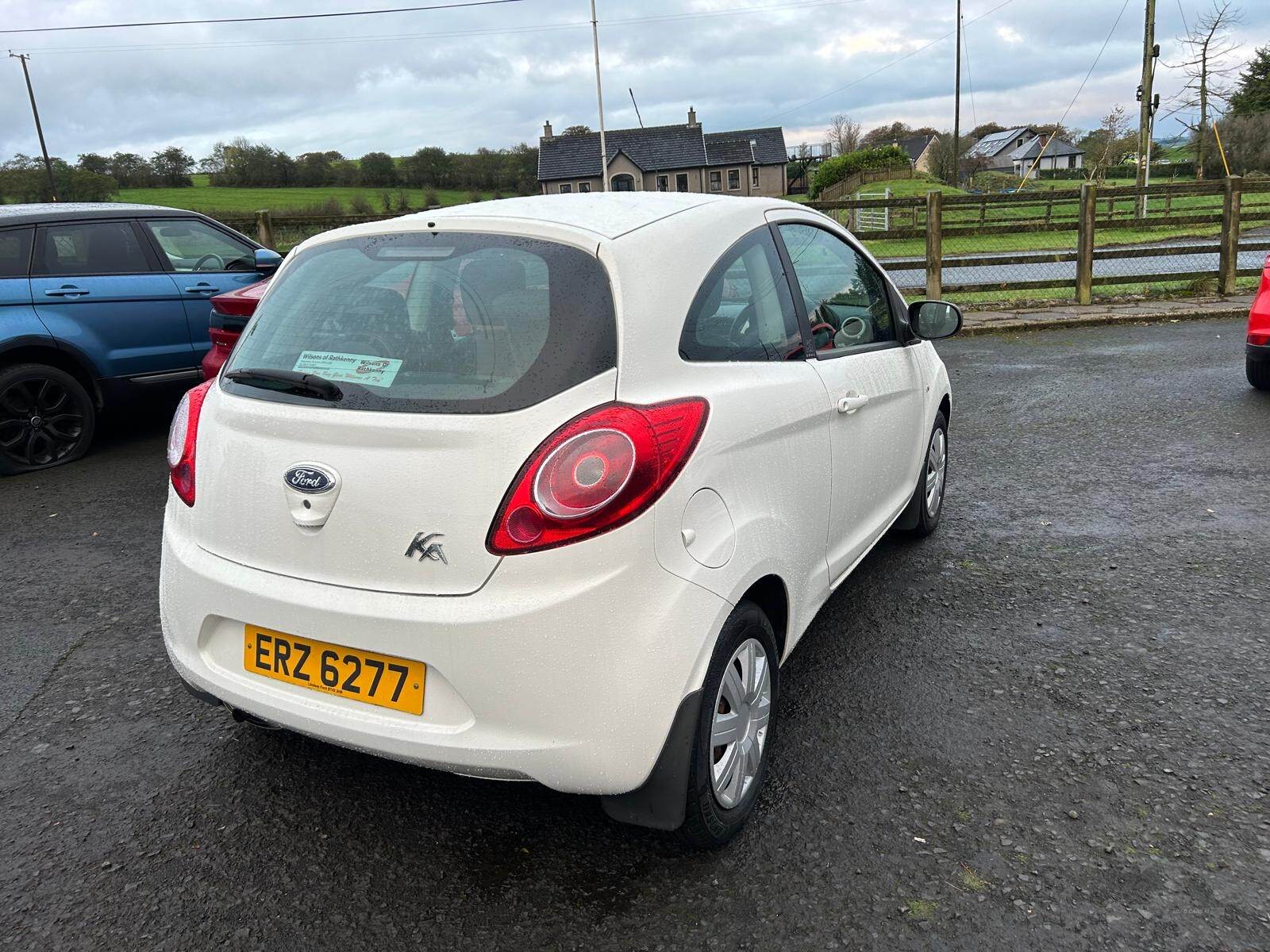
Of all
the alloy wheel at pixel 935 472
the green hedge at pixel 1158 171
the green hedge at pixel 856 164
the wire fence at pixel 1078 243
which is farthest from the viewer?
the green hedge at pixel 856 164

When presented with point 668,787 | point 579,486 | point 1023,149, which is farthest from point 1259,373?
point 1023,149

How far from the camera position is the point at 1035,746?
114 inches

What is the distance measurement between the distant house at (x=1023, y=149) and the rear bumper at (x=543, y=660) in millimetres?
113497

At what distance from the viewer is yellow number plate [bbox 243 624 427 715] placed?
220 centimetres

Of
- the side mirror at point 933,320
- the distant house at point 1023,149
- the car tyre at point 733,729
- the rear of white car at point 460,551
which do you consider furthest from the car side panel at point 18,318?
the distant house at point 1023,149

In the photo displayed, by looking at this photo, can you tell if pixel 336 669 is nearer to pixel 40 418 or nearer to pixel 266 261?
pixel 40 418

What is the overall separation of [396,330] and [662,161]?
7379cm

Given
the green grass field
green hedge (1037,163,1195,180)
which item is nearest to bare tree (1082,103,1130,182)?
green hedge (1037,163,1195,180)

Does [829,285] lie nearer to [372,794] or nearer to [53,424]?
[372,794]

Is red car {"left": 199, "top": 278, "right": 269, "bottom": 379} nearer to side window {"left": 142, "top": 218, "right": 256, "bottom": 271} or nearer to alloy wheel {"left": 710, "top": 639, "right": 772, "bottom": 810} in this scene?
side window {"left": 142, "top": 218, "right": 256, "bottom": 271}

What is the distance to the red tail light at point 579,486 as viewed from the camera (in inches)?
83.0

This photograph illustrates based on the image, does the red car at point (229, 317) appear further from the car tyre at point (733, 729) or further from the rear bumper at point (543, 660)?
the car tyre at point (733, 729)

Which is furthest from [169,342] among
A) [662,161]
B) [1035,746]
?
[662,161]

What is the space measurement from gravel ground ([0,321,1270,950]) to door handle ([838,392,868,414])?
934mm
